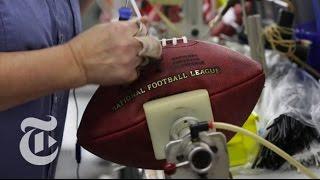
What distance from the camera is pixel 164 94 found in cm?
69

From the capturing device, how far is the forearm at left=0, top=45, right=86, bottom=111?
645 mm

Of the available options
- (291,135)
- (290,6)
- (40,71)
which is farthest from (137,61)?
(290,6)

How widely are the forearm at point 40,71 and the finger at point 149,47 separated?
0.10 metres

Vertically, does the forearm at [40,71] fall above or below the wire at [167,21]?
above

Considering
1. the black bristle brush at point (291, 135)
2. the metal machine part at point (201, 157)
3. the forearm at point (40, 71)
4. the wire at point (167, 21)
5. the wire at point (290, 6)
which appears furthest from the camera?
the wire at point (167, 21)

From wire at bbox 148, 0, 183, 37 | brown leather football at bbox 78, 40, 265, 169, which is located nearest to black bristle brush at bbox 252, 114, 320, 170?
Result: brown leather football at bbox 78, 40, 265, 169

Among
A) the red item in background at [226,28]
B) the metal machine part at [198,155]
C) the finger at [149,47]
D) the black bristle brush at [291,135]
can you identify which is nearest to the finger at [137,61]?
the finger at [149,47]

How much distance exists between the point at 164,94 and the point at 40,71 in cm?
19

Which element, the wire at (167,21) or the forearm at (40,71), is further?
the wire at (167,21)

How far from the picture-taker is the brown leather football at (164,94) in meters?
0.69

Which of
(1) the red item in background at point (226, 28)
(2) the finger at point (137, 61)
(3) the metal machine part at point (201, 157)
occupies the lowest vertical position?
(1) the red item in background at point (226, 28)

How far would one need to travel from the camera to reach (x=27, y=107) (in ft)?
2.77

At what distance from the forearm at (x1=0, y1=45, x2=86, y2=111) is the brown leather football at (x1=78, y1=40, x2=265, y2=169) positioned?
0.08 m

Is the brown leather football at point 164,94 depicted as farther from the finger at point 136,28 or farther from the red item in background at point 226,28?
the red item in background at point 226,28
